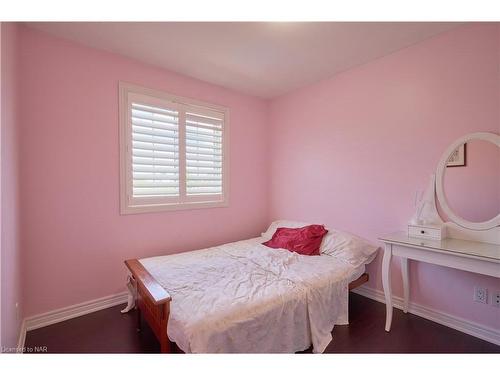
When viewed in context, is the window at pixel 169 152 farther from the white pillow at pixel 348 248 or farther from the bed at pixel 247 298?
the white pillow at pixel 348 248

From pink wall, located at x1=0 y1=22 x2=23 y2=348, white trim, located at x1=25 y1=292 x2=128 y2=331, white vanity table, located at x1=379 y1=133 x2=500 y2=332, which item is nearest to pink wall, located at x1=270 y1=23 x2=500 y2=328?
white vanity table, located at x1=379 y1=133 x2=500 y2=332

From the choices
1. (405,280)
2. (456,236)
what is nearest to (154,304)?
(405,280)

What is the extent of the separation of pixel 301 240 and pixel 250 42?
206cm

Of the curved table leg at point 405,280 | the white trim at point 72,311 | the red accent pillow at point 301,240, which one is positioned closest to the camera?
the white trim at point 72,311

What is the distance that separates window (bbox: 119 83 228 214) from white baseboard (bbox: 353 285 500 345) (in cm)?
222

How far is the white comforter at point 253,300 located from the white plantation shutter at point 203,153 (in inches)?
36.2

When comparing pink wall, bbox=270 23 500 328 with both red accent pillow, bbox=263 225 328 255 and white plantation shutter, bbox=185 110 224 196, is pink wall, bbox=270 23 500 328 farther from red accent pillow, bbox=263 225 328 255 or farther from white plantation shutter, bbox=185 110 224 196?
white plantation shutter, bbox=185 110 224 196

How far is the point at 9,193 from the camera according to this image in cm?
152

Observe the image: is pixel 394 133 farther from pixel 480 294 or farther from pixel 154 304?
pixel 154 304

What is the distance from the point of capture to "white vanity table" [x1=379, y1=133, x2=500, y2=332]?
163cm

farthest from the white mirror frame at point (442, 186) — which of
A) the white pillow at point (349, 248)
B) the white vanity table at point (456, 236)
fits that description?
the white pillow at point (349, 248)

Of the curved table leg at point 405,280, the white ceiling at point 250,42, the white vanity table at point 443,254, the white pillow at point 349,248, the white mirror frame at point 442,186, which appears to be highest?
the white ceiling at point 250,42

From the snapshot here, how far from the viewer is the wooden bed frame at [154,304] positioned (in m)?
1.47
